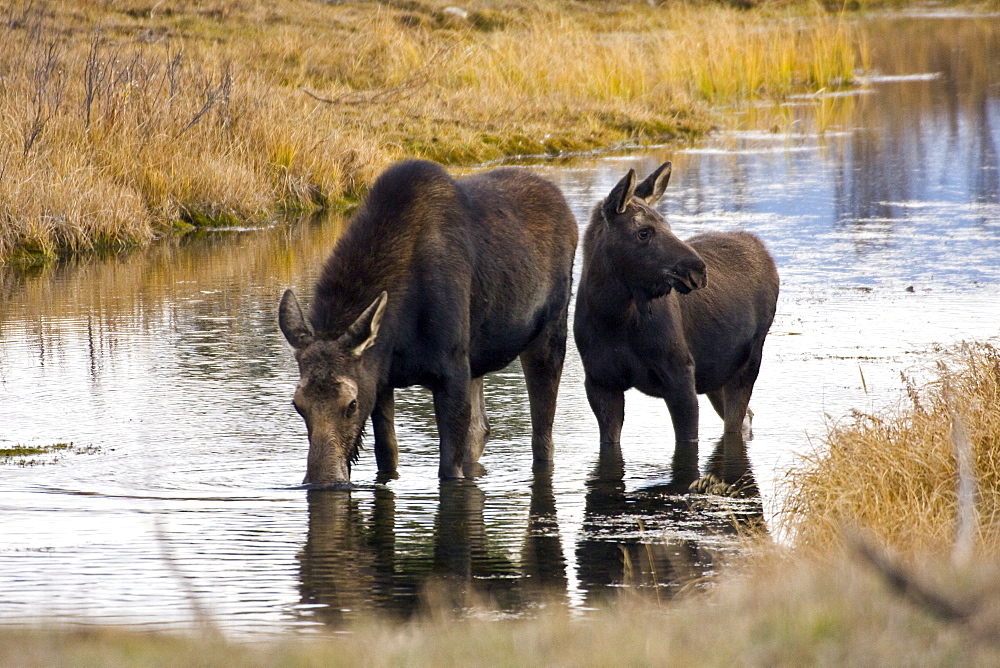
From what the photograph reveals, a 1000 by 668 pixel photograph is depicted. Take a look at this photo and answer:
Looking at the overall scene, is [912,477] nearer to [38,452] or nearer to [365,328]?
[365,328]

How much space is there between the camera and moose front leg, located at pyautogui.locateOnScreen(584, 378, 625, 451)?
9.05 meters

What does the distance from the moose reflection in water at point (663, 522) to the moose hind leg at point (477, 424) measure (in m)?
0.85

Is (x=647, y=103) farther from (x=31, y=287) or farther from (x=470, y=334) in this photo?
(x=470, y=334)

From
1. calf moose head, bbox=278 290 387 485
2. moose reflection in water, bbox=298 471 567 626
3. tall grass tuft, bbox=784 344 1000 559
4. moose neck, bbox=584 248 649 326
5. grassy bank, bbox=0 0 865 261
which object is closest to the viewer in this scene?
tall grass tuft, bbox=784 344 1000 559

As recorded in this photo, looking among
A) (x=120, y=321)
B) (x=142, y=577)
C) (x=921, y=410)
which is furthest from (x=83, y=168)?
(x=921, y=410)

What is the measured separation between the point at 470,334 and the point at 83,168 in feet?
33.3

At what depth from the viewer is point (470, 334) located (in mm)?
8492

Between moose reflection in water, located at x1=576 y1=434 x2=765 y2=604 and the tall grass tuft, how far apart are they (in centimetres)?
41

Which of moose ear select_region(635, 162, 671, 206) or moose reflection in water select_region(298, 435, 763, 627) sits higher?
moose ear select_region(635, 162, 671, 206)

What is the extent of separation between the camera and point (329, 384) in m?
7.27

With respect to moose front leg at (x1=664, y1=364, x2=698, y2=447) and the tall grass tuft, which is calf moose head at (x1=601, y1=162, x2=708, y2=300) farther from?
the tall grass tuft

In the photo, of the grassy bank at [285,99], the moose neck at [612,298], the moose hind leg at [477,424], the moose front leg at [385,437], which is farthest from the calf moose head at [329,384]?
the grassy bank at [285,99]

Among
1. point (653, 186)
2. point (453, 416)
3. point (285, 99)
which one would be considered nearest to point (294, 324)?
point (453, 416)

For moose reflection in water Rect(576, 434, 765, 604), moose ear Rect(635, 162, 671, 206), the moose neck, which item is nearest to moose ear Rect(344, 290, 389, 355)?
moose reflection in water Rect(576, 434, 765, 604)
